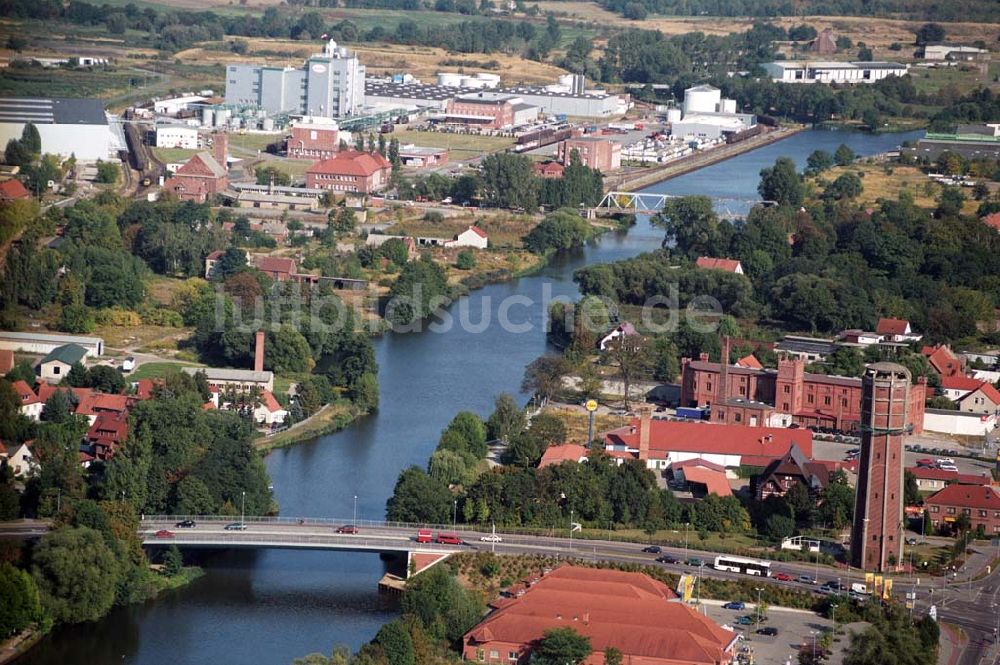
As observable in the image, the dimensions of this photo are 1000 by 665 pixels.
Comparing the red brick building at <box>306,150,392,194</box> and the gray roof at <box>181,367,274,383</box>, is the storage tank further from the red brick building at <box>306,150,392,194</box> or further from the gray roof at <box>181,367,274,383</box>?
the gray roof at <box>181,367,274,383</box>

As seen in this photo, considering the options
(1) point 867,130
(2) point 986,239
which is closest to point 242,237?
(2) point 986,239

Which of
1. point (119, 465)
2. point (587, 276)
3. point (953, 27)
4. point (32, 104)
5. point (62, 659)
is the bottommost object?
point (62, 659)

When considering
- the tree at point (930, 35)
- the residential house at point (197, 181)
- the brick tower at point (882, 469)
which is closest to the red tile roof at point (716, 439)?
the brick tower at point (882, 469)

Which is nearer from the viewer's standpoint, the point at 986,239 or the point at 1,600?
the point at 1,600

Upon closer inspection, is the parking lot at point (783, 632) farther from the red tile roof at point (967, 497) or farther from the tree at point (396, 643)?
the red tile roof at point (967, 497)

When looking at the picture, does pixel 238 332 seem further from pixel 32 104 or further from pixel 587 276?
pixel 32 104

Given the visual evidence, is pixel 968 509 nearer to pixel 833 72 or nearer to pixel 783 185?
pixel 783 185
